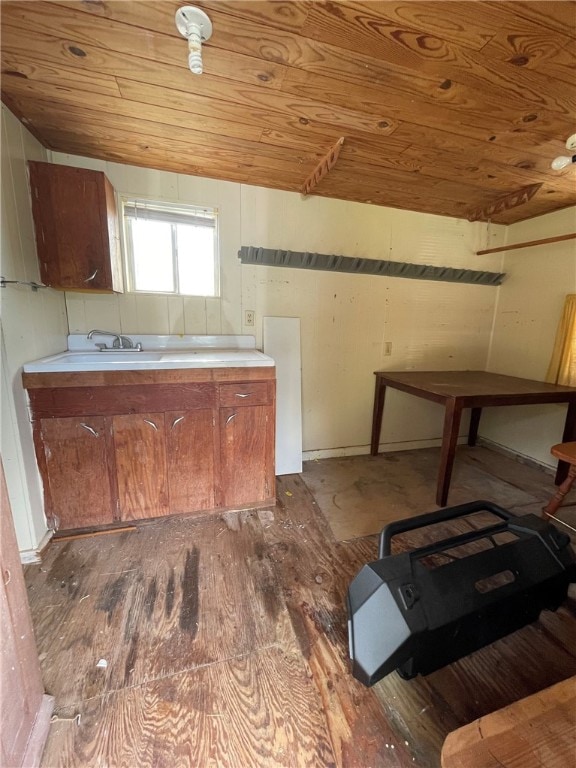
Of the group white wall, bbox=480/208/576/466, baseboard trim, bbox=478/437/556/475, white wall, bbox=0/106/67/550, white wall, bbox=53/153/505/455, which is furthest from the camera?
baseboard trim, bbox=478/437/556/475

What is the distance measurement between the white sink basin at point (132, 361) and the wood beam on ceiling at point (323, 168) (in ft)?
3.91

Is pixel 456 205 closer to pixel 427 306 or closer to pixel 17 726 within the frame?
pixel 427 306

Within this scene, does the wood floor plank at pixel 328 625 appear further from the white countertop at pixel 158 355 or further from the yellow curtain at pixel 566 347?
the yellow curtain at pixel 566 347

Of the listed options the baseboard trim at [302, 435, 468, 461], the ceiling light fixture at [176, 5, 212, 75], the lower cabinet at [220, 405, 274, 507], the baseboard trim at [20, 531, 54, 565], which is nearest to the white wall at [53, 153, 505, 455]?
the baseboard trim at [302, 435, 468, 461]

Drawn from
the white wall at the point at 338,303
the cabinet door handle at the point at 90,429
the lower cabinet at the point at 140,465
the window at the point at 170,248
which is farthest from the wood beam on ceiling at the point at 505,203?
the cabinet door handle at the point at 90,429

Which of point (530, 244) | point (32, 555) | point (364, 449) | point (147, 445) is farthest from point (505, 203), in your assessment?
point (32, 555)

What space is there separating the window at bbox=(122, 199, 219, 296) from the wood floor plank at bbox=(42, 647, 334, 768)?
80.6 inches

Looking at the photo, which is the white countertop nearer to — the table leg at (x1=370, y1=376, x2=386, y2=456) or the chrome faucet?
the chrome faucet

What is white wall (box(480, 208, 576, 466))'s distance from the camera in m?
2.39

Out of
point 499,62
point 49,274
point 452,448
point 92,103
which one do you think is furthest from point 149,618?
point 499,62

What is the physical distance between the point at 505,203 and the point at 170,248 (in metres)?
2.52

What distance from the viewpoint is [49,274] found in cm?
161

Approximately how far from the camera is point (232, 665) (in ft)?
3.39

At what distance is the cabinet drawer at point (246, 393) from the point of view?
68.3 inches
